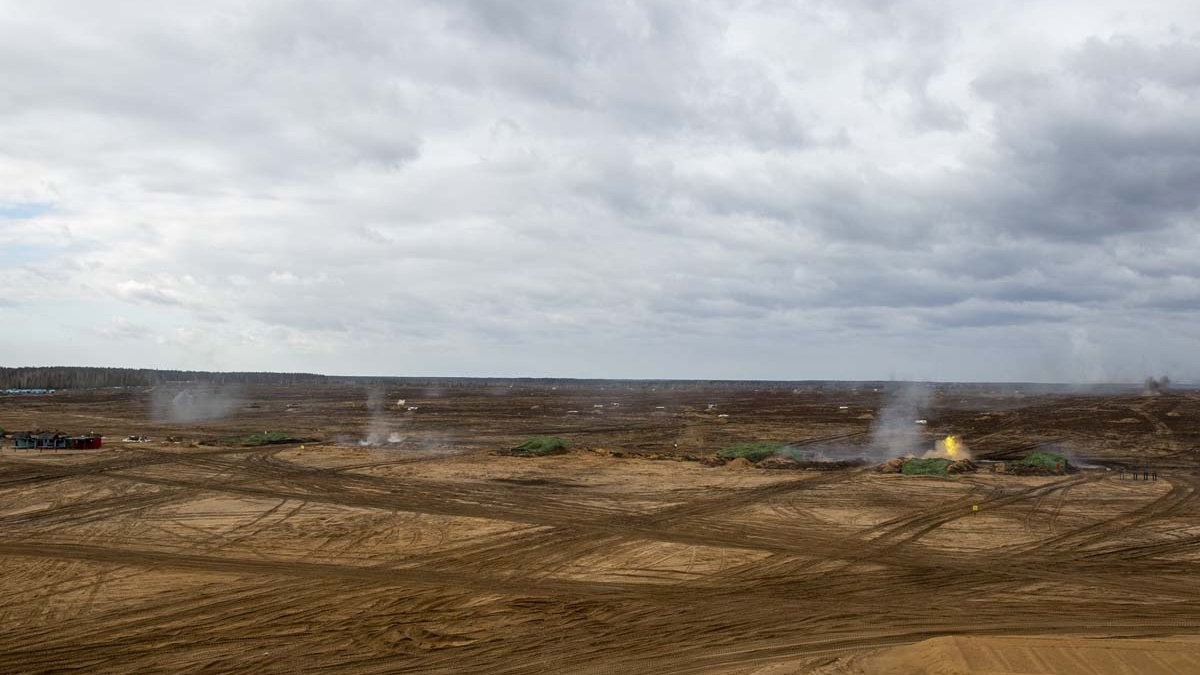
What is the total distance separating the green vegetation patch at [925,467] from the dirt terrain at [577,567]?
85cm

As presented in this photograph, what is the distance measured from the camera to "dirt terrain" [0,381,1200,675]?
1177 cm

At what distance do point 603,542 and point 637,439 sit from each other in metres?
34.6

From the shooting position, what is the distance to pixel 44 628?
12.8 m

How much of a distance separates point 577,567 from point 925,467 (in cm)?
2081

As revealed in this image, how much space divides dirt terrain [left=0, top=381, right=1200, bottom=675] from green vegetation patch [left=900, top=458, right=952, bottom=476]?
0.85m

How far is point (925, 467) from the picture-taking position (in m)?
32.0

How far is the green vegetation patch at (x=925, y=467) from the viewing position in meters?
31.6

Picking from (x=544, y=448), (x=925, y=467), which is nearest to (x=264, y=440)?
(x=544, y=448)

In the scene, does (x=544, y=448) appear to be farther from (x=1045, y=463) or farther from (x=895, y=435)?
(x=895, y=435)

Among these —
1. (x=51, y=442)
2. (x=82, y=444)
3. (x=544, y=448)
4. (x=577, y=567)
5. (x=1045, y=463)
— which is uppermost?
(x=51, y=442)

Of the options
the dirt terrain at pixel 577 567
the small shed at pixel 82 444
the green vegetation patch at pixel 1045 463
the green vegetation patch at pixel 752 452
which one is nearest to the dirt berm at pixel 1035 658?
the dirt terrain at pixel 577 567

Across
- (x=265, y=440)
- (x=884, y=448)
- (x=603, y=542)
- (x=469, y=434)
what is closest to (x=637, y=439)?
(x=469, y=434)

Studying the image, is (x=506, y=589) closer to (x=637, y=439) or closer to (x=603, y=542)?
(x=603, y=542)

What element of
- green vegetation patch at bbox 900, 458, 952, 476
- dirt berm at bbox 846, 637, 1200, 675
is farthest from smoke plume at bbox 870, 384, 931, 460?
dirt berm at bbox 846, 637, 1200, 675
